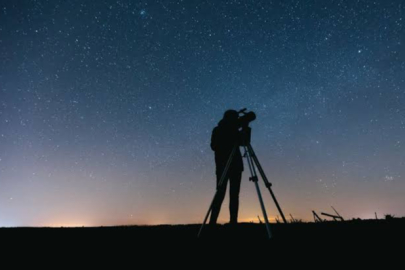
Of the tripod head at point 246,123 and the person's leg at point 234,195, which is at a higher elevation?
the tripod head at point 246,123

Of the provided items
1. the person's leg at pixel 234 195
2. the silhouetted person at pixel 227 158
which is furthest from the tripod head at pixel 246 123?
the person's leg at pixel 234 195

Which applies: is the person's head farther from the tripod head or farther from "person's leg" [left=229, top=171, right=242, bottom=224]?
"person's leg" [left=229, top=171, right=242, bottom=224]

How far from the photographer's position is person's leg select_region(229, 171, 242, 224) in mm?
4559

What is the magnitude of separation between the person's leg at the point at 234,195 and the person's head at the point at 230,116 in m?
0.97

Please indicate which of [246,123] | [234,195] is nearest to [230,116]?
[246,123]

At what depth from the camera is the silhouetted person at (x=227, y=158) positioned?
446cm

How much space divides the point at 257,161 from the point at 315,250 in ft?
4.97

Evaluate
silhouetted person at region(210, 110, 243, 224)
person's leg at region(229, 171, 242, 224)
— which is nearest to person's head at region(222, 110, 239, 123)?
silhouetted person at region(210, 110, 243, 224)

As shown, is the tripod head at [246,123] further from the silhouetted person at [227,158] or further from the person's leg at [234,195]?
the person's leg at [234,195]

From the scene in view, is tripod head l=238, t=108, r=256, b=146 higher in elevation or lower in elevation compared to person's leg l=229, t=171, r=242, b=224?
higher

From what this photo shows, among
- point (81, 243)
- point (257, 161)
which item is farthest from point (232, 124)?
point (81, 243)

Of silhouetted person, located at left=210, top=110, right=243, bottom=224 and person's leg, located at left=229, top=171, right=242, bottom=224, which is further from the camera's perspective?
person's leg, located at left=229, top=171, right=242, bottom=224

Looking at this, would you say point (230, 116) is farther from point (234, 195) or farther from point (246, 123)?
point (234, 195)

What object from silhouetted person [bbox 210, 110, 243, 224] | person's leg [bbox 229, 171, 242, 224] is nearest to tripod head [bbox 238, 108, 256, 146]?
silhouetted person [bbox 210, 110, 243, 224]
